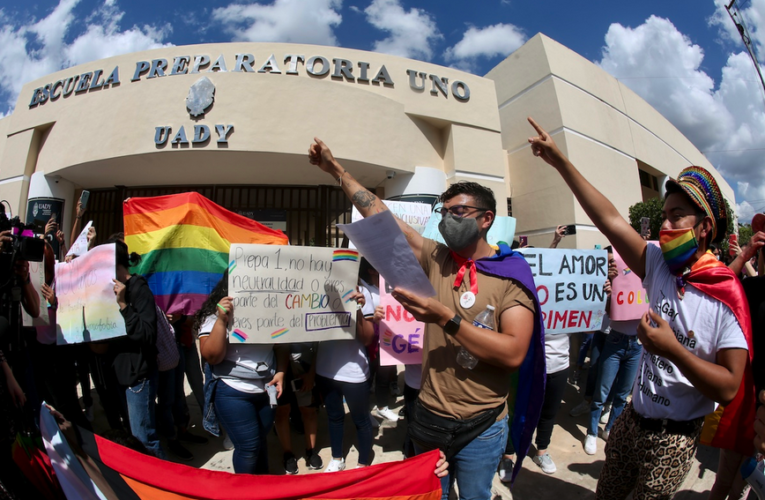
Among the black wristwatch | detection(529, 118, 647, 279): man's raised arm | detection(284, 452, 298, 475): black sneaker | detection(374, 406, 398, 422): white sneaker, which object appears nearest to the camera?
the black wristwatch

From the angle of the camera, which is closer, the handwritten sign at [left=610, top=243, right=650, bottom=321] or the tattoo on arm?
the tattoo on arm

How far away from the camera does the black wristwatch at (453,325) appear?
1.57m

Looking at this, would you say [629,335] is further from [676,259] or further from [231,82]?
[231,82]

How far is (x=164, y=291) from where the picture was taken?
13.7ft

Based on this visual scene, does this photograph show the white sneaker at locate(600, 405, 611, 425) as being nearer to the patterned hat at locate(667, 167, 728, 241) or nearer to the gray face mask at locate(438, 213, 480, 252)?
the patterned hat at locate(667, 167, 728, 241)

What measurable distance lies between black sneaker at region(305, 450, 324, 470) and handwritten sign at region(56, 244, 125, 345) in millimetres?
1868

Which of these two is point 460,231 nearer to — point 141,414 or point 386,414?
point 141,414

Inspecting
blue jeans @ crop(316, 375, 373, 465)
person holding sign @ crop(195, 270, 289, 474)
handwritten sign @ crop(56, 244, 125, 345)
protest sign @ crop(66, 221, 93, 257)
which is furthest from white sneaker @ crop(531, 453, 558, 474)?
protest sign @ crop(66, 221, 93, 257)

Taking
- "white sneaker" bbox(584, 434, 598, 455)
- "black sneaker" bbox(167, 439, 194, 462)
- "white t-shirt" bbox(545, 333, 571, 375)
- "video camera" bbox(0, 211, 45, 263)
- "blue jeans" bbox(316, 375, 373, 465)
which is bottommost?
"black sneaker" bbox(167, 439, 194, 462)

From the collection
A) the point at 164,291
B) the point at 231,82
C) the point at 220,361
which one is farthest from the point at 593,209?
the point at 231,82

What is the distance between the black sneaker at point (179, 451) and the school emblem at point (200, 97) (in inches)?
286

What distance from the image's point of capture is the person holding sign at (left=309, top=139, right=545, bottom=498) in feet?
5.73

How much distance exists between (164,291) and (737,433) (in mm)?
4624

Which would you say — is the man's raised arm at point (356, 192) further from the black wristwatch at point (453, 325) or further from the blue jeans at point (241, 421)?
the blue jeans at point (241, 421)
